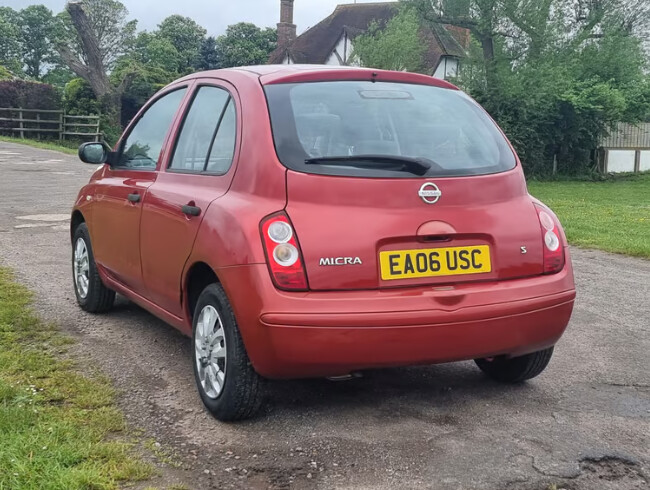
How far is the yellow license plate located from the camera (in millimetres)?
3414

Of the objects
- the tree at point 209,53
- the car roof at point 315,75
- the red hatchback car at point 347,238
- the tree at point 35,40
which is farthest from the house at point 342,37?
the tree at point 35,40

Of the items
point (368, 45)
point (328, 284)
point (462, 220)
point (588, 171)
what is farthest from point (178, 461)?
point (368, 45)

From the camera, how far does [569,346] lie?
16.4 feet

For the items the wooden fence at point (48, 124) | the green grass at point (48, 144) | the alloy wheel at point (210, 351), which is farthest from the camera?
the wooden fence at point (48, 124)

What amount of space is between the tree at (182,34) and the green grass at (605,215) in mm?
66078

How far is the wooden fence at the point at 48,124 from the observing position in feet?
110

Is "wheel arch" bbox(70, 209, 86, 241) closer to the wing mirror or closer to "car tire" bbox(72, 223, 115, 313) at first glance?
"car tire" bbox(72, 223, 115, 313)

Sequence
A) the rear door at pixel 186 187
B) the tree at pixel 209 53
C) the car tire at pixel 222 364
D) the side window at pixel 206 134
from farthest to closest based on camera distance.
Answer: the tree at pixel 209 53 → the side window at pixel 206 134 → the rear door at pixel 186 187 → the car tire at pixel 222 364

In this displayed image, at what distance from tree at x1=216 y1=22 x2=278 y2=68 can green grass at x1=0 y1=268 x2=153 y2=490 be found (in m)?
74.8

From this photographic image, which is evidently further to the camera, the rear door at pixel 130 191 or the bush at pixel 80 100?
the bush at pixel 80 100

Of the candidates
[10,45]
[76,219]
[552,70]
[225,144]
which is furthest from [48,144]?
[10,45]

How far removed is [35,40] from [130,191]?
94.6 metres

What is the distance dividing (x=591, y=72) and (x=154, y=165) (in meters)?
26.1

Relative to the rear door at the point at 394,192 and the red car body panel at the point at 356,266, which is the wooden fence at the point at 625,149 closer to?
the rear door at the point at 394,192
